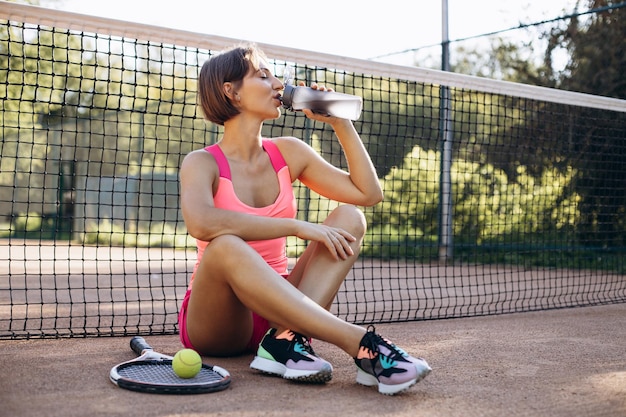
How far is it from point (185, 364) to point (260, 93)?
109cm

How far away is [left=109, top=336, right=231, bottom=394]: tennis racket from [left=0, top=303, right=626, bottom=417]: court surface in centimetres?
3

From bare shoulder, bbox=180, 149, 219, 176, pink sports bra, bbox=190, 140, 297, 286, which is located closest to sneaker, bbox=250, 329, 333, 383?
pink sports bra, bbox=190, 140, 297, 286

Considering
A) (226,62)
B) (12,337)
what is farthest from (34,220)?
(226,62)

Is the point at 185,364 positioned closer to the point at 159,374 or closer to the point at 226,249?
the point at 159,374

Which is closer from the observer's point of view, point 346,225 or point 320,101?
point 346,225

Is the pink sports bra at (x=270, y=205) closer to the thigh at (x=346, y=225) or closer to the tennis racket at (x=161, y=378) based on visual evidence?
the thigh at (x=346, y=225)

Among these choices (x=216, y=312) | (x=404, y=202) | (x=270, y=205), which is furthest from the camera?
(x=404, y=202)

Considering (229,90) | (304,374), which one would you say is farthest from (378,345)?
(229,90)

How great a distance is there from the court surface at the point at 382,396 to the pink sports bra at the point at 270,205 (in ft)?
1.37

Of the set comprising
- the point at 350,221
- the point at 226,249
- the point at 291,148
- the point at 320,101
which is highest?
the point at 320,101

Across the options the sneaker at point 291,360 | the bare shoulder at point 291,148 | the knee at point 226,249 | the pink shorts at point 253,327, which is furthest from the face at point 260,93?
the sneaker at point 291,360

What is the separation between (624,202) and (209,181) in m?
5.24

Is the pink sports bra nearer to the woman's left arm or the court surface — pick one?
the woman's left arm

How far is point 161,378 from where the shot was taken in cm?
227
